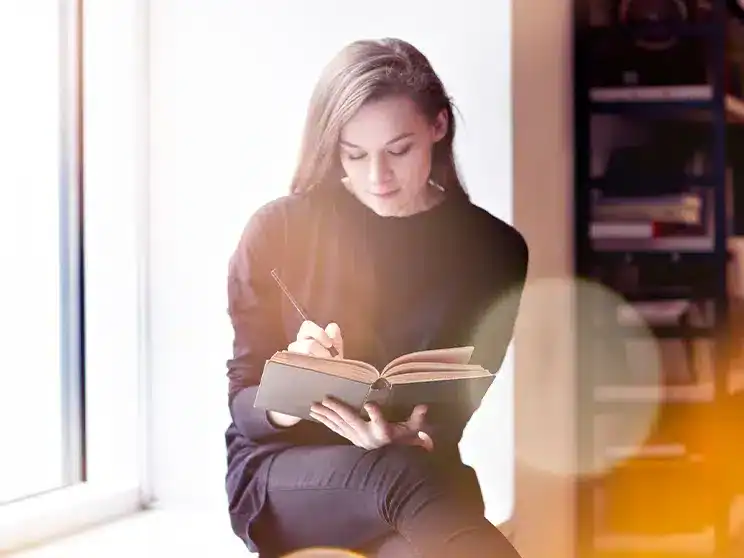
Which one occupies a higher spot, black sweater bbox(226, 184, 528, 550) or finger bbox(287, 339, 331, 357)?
black sweater bbox(226, 184, 528, 550)

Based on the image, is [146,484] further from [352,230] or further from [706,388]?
[706,388]

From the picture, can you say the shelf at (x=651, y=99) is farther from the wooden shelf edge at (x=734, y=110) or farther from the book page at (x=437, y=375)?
the book page at (x=437, y=375)

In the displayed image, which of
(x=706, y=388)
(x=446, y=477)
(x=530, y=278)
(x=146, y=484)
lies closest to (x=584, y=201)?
(x=530, y=278)

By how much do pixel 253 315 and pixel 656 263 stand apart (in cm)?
65

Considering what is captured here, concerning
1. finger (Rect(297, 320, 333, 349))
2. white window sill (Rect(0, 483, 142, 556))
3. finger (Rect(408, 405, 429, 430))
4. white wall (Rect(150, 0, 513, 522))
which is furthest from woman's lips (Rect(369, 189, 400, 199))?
white window sill (Rect(0, 483, 142, 556))

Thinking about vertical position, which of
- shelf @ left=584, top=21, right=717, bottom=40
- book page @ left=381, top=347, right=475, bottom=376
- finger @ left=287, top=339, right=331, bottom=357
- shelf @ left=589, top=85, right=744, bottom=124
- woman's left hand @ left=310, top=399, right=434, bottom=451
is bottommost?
woman's left hand @ left=310, top=399, right=434, bottom=451

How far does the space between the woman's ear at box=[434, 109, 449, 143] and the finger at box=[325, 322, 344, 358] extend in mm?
320

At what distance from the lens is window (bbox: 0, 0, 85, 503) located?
1474 millimetres

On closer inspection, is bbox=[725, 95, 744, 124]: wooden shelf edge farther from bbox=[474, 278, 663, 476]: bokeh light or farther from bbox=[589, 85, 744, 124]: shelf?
bbox=[474, 278, 663, 476]: bokeh light

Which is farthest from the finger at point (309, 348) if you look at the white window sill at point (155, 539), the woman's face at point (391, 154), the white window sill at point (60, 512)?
the white window sill at point (60, 512)

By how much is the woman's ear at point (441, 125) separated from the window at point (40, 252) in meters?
0.64

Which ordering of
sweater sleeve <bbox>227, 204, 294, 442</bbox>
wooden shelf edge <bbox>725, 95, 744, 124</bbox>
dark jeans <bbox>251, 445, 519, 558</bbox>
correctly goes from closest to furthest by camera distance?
1. dark jeans <bbox>251, 445, 519, 558</bbox>
2. sweater sleeve <bbox>227, 204, 294, 442</bbox>
3. wooden shelf edge <bbox>725, 95, 744, 124</bbox>

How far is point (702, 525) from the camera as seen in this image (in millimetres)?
1413

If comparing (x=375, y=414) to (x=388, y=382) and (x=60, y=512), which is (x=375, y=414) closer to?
(x=388, y=382)
